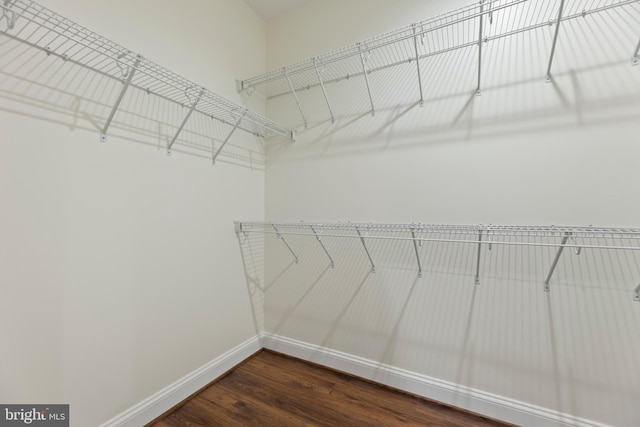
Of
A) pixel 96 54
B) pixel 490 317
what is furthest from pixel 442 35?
pixel 96 54

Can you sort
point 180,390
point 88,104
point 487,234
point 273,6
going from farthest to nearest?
point 273,6, point 180,390, point 487,234, point 88,104

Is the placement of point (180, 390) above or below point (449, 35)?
below

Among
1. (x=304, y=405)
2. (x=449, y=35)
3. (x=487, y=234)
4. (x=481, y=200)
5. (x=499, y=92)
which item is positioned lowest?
(x=304, y=405)

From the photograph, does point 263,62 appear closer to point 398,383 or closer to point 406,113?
point 406,113

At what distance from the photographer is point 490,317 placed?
1417 millimetres

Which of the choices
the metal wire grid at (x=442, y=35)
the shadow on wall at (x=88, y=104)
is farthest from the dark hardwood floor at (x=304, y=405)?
the metal wire grid at (x=442, y=35)

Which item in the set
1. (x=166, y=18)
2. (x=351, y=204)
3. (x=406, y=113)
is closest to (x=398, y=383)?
(x=351, y=204)

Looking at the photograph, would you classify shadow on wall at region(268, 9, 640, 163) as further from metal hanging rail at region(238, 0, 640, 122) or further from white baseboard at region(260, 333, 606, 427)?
white baseboard at region(260, 333, 606, 427)

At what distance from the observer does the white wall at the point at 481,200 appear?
1.21m

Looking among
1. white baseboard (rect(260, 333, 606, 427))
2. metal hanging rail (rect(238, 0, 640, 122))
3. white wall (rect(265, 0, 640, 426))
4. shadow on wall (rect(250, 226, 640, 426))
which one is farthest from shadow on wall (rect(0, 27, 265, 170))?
Result: white baseboard (rect(260, 333, 606, 427))

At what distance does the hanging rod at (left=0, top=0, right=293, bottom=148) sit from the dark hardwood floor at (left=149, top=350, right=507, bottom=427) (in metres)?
1.53

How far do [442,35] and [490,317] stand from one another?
64.4 inches

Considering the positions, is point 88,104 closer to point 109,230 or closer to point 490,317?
point 109,230

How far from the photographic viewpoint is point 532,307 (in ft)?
4.38
